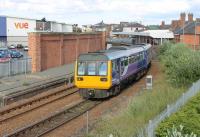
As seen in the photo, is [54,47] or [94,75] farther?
[54,47]

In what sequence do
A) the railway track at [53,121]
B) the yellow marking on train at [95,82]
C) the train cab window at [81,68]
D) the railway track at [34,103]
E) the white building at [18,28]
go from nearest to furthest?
the railway track at [53,121] < the railway track at [34,103] < the yellow marking on train at [95,82] < the train cab window at [81,68] < the white building at [18,28]

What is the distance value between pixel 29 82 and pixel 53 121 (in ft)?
34.1

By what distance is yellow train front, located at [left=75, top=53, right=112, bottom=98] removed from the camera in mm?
23766

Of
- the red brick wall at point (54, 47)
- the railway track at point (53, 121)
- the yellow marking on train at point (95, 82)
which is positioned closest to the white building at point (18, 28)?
the red brick wall at point (54, 47)

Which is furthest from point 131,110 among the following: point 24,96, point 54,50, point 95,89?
point 54,50

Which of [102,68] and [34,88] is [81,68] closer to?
[102,68]

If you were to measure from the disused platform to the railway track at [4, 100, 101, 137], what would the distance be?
3.87 meters

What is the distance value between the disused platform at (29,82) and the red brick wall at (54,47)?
1037 millimetres

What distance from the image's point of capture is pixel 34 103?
24.0 metres

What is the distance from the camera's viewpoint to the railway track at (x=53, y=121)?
1677 centimetres

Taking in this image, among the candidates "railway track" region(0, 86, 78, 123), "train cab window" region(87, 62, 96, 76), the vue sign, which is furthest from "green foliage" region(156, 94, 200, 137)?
the vue sign

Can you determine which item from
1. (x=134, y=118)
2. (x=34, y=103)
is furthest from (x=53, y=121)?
(x=34, y=103)

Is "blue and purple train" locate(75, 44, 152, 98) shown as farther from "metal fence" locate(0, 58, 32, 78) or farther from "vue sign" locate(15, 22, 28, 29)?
"vue sign" locate(15, 22, 28, 29)

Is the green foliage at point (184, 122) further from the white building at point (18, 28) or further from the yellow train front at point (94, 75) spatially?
the white building at point (18, 28)
